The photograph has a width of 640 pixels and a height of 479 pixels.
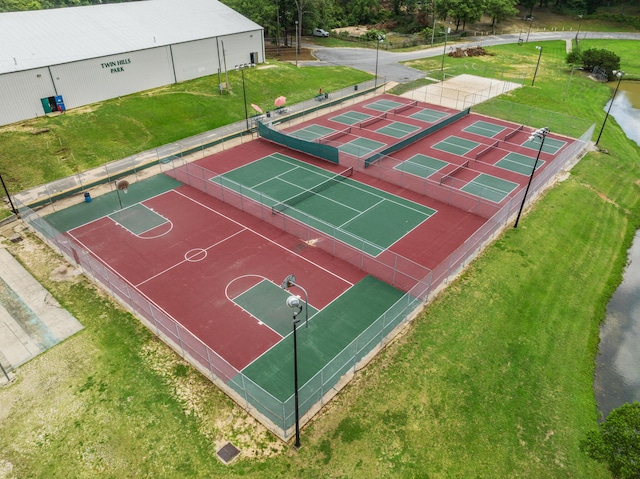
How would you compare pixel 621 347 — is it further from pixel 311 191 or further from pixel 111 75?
pixel 111 75

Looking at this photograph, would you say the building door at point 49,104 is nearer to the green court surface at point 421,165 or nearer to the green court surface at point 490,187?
the green court surface at point 421,165

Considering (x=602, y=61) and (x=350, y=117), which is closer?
(x=350, y=117)

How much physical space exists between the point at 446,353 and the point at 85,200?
28.7 m

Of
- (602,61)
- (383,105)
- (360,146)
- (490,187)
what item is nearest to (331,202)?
(360,146)

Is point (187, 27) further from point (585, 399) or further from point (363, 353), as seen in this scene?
point (585, 399)

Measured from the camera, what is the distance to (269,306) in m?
24.3

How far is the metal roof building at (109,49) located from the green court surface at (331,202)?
2254cm

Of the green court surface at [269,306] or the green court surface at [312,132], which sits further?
the green court surface at [312,132]

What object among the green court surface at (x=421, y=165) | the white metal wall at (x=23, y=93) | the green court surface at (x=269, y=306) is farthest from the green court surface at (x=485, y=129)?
the white metal wall at (x=23, y=93)

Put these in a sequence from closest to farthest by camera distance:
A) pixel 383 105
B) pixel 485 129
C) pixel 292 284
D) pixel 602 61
→ pixel 292 284, pixel 485 129, pixel 383 105, pixel 602 61

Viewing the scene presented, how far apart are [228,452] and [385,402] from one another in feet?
22.8

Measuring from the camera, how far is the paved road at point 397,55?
66.3 metres

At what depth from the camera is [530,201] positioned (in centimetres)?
3416

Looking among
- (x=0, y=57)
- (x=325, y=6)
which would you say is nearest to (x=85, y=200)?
(x=0, y=57)
